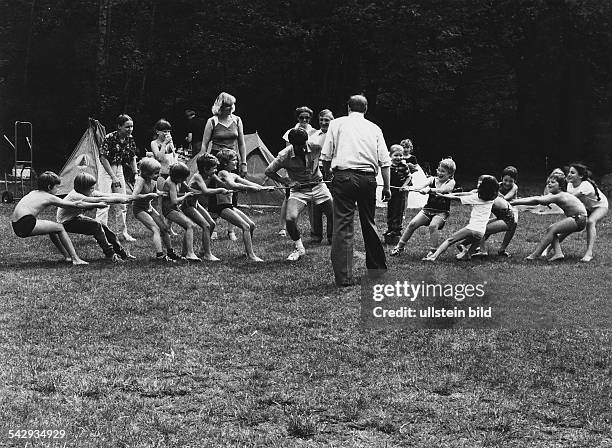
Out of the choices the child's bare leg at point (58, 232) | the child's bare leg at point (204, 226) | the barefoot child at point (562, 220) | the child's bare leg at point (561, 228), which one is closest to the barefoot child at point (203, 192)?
the child's bare leg at point (204, 226)

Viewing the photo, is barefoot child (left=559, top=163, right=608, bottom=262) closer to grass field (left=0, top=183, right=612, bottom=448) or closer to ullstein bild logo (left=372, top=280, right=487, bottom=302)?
grass field (left=0, top=183, right=612, bottom=448)

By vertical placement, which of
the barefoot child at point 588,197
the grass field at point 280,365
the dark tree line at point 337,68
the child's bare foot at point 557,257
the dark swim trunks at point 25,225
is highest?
the dark tree line at point 337,68

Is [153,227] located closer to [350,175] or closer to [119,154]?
[119,154]

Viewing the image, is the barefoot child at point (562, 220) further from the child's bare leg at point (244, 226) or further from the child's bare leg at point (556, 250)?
the child's bare leg at point (244, 226)

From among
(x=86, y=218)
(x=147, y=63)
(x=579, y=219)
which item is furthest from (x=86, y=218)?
(x=147, y=63)

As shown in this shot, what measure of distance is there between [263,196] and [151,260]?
7623 millimetres

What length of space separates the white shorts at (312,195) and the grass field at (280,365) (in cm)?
103

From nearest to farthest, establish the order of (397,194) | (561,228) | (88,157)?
(561,228), (397,194), (88,157)

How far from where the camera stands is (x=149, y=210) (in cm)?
1019

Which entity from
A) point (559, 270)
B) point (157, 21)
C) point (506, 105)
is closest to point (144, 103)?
point (157, 21)

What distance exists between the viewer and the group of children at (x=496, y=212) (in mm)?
9836

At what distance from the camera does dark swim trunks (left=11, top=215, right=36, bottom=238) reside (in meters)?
9.39

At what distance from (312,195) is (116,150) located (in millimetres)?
3509

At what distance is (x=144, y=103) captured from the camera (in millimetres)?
30219
